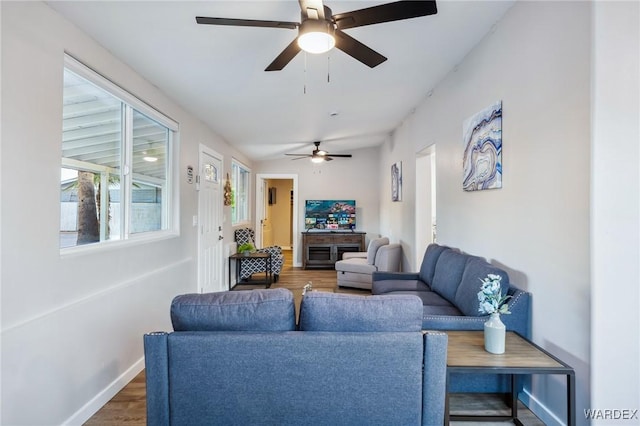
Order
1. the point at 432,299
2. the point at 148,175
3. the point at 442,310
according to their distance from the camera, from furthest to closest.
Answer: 1. the point at 148,175
2. the point at 432,299
3. the point at 442,310

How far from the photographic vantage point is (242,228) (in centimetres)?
627

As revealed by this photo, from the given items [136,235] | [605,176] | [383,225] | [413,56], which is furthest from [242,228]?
[605,176]

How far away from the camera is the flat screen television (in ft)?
23.7

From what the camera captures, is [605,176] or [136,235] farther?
[136,235]

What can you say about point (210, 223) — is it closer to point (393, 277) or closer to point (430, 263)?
point (393, 277)

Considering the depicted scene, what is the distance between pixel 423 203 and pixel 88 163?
3.89 meters

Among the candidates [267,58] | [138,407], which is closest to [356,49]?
[267,58]

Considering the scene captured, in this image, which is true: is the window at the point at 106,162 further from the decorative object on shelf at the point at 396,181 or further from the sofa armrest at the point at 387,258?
the decorative object on shelf at the point at 396,181

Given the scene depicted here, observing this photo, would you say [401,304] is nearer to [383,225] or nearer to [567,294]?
[567,294]

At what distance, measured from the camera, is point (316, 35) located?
1712 millimetres

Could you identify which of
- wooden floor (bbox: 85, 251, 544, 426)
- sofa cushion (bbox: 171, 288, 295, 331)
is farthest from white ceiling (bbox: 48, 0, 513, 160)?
wooden floor (bbox: 85, 251, 544, 426)

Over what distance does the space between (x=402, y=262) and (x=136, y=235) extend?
4.00m

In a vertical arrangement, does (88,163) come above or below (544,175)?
above

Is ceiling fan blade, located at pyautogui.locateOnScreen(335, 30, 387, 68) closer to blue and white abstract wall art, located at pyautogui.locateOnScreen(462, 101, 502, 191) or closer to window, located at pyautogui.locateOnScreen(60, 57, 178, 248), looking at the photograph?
blue and white abstract wall art, located at pyautogui.locateOnScreen(462, 101, 502, 191)
